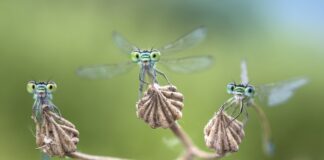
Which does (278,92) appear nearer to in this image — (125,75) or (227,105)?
(227,105)

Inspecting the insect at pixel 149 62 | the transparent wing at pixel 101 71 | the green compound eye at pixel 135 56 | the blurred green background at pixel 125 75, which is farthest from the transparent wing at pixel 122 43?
the blurred green background at pixel 125 75

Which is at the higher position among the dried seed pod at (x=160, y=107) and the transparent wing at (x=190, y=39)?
the transparent wing at (x=190, y=39)

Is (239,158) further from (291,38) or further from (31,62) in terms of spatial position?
(291,38)

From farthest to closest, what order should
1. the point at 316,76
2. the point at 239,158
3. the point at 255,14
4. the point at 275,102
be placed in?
the point at 255,14 → the point at 316,76 → the point at 239,158 → the point at 275,102

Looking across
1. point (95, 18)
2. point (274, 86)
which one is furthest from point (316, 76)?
point (274, 86)

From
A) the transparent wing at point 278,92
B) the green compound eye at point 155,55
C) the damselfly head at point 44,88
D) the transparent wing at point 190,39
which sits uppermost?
the transparent wing at point 190,39

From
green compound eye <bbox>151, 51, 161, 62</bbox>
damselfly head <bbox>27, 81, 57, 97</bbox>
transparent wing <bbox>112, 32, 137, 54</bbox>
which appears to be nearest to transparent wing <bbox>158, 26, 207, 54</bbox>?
transparent wing <bbox>112, 32, 137, 54</bbox>

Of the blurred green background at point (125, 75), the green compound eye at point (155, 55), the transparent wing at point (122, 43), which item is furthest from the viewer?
the blurred green background at point (125, 75)

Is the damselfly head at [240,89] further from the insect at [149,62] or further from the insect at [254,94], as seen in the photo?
the insect at [149,62]

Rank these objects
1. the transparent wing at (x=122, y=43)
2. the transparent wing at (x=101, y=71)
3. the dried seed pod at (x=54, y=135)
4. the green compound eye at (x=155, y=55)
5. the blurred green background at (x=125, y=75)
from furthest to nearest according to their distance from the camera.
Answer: the blurred green background at (x=125, y=75) < the transparent wing at (x=122, y=43) < the transparent wing at (x=101, y=71) < the green compound eye at (x=155, y=55) < the dried seed pod at (x=54, y=135)
